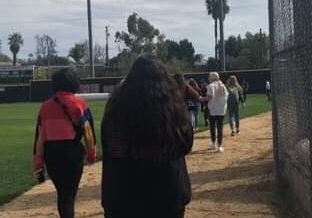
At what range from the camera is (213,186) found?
11219 millimetres

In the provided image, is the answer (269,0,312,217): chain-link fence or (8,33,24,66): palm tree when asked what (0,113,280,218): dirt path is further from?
(8,33,24,66): palm tree

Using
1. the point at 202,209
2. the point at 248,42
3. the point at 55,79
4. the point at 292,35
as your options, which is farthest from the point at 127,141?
the point at 248,42

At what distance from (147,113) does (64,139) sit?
3125 mm

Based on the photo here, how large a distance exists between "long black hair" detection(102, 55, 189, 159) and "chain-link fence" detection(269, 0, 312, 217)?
2447 millimetres

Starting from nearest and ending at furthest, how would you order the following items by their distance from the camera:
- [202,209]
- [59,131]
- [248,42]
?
[59,131], [202,209], [248,42]

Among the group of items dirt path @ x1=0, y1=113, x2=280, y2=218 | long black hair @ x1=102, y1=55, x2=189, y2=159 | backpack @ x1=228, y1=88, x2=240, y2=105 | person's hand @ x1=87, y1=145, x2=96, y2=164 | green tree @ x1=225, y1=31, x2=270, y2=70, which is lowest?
dirt path @ x1=0, y1=113, x2=280, y2=218

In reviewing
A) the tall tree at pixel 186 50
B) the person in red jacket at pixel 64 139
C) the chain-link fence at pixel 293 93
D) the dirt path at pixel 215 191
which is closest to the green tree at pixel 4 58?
the tall tree at pixel 186 50

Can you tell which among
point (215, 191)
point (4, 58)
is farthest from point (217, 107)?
point (4, 58)

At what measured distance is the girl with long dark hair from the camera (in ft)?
14.5

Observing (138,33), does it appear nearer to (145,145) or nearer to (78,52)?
(78,52)

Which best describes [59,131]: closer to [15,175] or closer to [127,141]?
[127,141]

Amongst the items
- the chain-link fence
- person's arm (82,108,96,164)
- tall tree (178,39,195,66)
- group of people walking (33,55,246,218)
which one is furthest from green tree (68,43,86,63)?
group of people walking (33,55,246,218)

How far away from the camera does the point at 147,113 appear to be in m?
4.42

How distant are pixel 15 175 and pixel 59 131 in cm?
700
